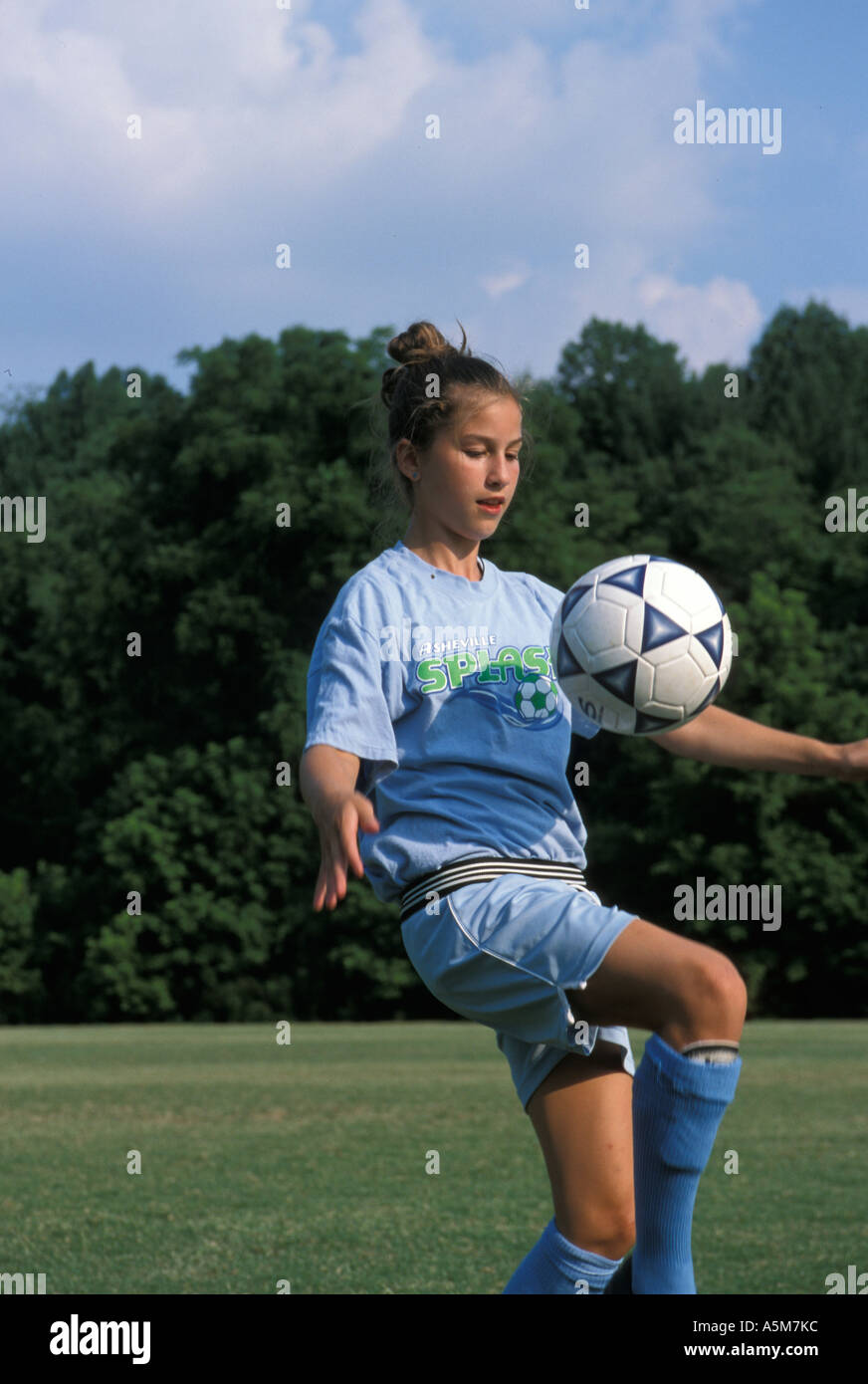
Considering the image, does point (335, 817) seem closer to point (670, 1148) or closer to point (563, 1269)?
point (670, 1148)

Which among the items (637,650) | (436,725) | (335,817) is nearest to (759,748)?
(637,650)

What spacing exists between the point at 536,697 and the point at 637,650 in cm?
29

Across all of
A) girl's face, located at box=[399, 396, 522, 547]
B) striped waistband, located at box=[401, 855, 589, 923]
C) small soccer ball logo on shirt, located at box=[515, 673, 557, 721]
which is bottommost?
striped waistband, located at box=[401, 855, 589, 923]

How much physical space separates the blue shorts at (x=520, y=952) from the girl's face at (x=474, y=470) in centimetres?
94

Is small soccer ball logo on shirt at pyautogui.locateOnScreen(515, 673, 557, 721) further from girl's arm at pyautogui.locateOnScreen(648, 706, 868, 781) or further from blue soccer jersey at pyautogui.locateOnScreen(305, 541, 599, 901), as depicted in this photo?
girl's arm at pyautogui.locateOnScreen(648, 706, 868, 781)

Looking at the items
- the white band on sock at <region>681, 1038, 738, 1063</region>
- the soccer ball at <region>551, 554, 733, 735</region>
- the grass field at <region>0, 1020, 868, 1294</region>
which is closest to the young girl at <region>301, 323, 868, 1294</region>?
the white band on sock at <region>681, 1038, 738, 1063</region>

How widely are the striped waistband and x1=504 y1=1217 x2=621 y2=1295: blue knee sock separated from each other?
2.55 ft

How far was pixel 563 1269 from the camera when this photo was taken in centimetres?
350

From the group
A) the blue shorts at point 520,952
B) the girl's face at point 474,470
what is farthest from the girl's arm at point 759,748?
the girl's face at point 474,470

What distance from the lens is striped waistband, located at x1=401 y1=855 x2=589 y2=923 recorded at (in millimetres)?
3492

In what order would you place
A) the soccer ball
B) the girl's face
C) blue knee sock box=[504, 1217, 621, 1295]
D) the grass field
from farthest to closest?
the grass field
the girl's face
the soccer ball
blue knee sock box=[504, 1217, 621, 1295]

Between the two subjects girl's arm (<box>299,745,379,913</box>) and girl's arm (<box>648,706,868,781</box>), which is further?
girl's arm (<box>648,706,868,781</box>)

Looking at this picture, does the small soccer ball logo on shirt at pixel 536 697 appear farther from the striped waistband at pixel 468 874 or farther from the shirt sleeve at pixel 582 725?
the striped waistband at pixel 468 874

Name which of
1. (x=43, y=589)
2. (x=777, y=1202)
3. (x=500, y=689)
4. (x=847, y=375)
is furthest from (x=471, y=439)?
(x=847, y=375)
